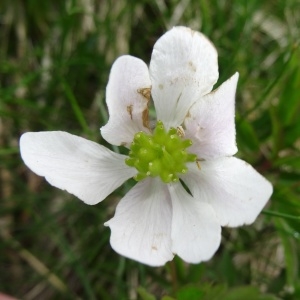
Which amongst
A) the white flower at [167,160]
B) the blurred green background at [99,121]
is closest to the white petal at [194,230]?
the white flower at [167,160]

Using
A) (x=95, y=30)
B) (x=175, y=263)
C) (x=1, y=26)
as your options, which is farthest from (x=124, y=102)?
(x=1, y=26)

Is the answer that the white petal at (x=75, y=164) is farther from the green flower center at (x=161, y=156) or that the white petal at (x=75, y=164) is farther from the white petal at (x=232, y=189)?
the white petal at (x=232, y=189)

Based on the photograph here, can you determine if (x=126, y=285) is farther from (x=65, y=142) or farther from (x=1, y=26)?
(x=1, y=26)

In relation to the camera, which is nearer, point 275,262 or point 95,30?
point 275,262

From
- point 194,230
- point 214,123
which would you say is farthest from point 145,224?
point 214,123

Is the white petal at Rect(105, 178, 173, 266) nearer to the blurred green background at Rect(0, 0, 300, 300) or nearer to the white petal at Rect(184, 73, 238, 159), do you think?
the white petal at Rect(184, 73, 238, 159)

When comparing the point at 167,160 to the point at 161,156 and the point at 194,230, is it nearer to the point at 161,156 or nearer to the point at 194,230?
the point at 161,156

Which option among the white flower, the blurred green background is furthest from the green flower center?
the blurred green background
